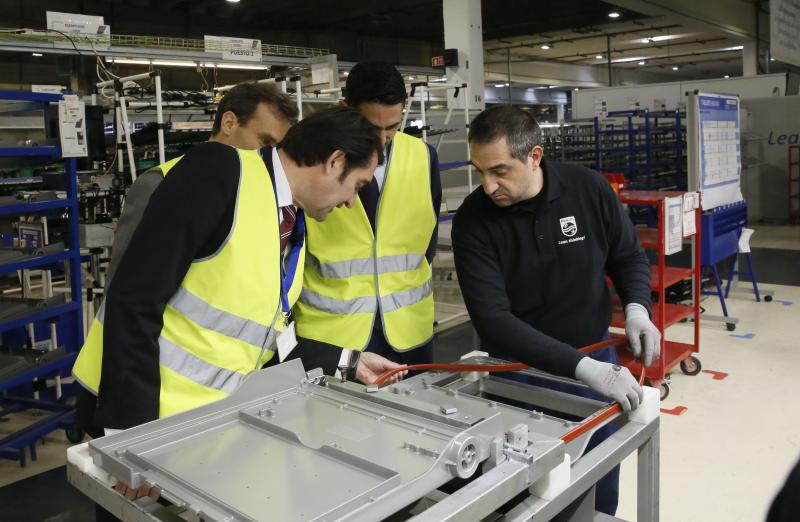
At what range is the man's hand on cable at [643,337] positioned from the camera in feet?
5.96

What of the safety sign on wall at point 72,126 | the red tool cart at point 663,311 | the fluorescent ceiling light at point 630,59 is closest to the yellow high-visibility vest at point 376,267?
the red tool cart at point 663,311

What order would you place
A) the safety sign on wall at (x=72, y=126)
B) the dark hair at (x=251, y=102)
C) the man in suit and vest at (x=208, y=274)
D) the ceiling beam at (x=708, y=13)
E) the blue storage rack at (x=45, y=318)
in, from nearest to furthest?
the man in suit and vest at (x=208, y=274)
the dark hair at (x=251, y=102)
the blue storage rack at (x=45, y=318)
the safety sign on wall at (x=72, y=126)
the ceiling beam at (x=708, y=13)

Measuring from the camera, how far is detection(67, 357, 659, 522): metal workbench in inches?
38.5

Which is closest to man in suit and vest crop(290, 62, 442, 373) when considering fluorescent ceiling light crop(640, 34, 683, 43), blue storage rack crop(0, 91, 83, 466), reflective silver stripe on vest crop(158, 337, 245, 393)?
reflective silver stripe on vest crop(158, 337, 245, 393)

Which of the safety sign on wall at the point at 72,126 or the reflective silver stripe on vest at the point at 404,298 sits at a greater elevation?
the safety sign on wall at the point at 72,126

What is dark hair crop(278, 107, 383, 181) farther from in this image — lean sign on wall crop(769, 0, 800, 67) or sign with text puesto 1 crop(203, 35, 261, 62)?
lean sign on wall crop(769, 0, 800, 67)

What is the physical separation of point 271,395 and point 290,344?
249 mm

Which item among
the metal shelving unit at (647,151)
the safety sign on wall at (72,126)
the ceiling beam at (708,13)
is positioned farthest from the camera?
the ceiling beam at (708,13)

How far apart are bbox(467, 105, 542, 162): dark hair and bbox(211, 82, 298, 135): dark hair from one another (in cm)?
74

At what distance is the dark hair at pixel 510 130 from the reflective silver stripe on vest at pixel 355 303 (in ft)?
1.72

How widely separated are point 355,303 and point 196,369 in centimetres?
67

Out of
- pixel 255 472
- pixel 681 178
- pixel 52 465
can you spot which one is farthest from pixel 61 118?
pixel 681 178

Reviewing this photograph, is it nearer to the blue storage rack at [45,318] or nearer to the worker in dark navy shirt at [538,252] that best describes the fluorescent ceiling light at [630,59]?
the blue storage rack at [45,318]

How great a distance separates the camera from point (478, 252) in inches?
74.3
